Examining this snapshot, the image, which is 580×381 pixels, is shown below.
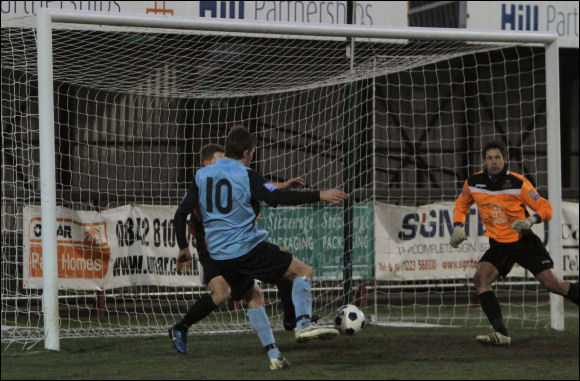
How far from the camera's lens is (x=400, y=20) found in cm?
1350

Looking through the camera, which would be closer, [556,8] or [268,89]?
[268,89]

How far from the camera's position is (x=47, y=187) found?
8.09 m

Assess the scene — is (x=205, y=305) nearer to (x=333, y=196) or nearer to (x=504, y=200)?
(x=333, y=196)

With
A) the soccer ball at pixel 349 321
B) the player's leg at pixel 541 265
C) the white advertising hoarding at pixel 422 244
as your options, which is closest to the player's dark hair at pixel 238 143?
the soccer ball at pixel 349 321

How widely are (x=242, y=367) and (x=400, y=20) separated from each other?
7.70m

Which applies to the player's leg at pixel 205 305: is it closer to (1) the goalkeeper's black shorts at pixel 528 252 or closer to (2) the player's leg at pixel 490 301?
(2) the player's leg at pixel 490 301

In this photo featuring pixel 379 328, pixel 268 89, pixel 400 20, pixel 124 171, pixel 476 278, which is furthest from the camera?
pixel 400 20

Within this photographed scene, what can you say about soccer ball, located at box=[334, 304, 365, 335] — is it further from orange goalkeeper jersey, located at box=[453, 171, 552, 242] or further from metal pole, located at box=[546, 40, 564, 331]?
metal pole, located at box=[546, 40, 564, 331]

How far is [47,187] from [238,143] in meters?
2.20

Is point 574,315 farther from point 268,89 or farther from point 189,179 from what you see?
point 189,179

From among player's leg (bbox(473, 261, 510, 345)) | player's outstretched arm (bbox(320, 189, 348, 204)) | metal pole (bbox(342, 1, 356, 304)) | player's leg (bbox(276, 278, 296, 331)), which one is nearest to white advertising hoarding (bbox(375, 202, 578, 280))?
metal pole (bbox(342, 1, 356, 304))

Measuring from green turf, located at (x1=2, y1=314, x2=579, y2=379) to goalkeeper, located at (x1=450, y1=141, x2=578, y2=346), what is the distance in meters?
0.40

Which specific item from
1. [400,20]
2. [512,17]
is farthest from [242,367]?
[512,17]

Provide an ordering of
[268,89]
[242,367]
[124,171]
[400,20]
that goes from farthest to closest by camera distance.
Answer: [400,20]
[124,171]
[268,89]
[242,367]
